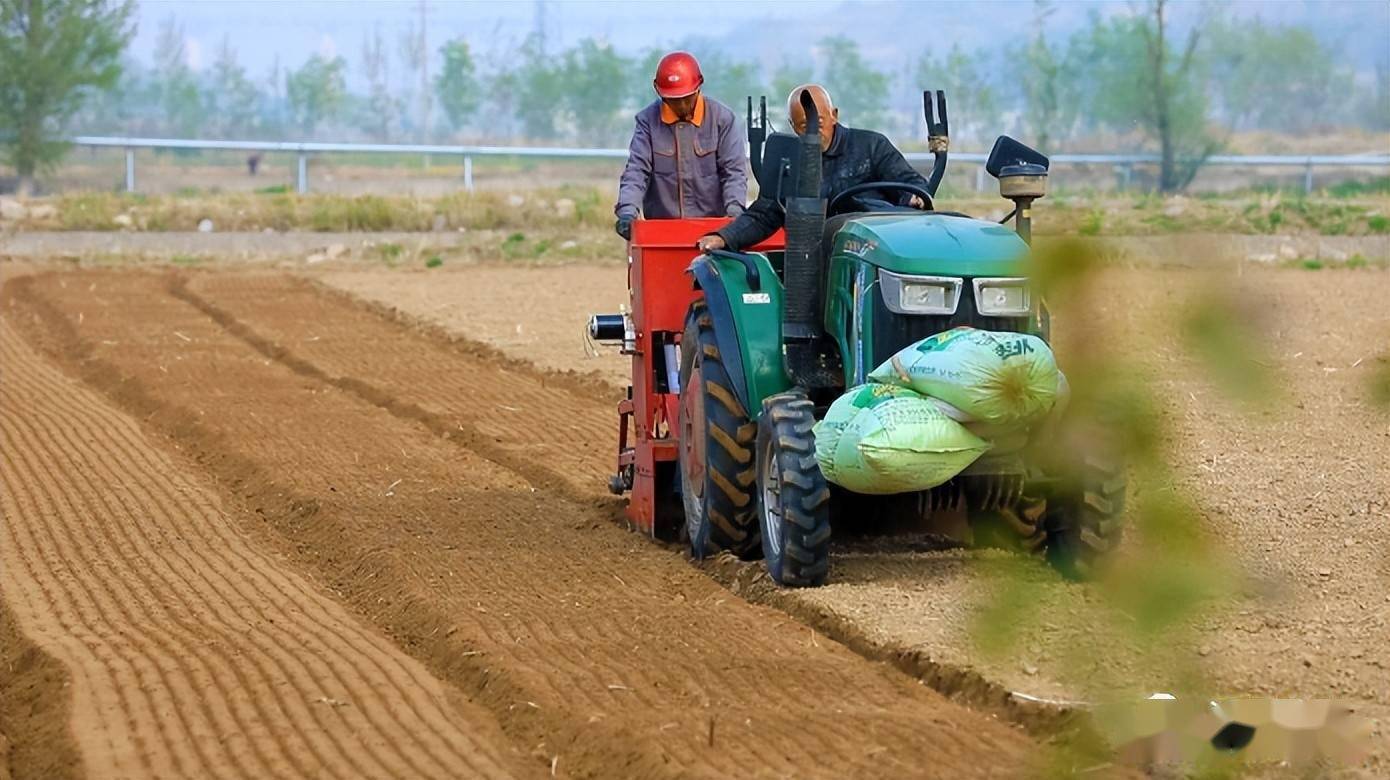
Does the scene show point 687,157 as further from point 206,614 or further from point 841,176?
point 206,614

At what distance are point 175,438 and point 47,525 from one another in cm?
299

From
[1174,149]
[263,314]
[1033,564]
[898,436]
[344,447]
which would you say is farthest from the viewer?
[1174,149]

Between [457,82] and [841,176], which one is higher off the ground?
[457,82]

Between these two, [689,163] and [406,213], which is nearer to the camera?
[689,163]

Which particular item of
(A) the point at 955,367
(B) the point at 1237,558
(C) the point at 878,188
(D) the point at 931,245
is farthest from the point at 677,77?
(B) the point at 1237,558

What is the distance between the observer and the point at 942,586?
7105 millimetres

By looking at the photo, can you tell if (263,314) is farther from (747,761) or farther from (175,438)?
(747,761)

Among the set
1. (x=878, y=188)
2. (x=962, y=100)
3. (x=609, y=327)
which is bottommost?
(x=609, y=327)

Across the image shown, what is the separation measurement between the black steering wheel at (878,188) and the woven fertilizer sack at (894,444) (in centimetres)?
130

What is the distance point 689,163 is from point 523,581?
285 cm

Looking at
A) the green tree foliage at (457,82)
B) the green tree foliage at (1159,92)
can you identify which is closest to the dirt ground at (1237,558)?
the green tree foliage at (1159,92)

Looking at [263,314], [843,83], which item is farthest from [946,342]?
[843,83]

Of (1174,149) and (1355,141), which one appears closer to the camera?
(1174,149)

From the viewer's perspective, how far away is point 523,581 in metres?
7.84
